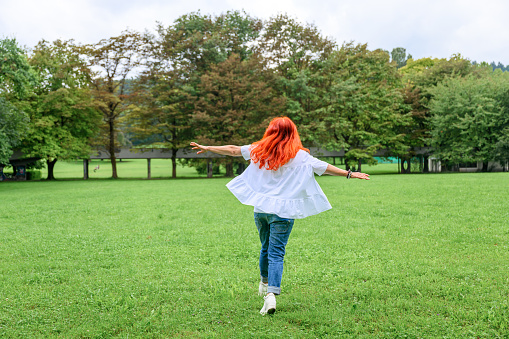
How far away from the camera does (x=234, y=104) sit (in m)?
38.4

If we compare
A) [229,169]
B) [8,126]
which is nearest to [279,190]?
[8,126]

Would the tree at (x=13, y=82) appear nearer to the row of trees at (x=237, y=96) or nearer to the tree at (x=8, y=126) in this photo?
the tree at (x=8, y=126)

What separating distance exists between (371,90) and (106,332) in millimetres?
43638

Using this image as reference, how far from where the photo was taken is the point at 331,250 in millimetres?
7824

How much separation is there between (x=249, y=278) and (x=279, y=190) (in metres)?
1.95

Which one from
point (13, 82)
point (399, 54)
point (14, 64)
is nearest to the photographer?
point (14, 64)

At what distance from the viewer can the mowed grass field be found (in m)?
4.38

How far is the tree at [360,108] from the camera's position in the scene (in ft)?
135

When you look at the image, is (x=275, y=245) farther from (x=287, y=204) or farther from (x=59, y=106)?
(x=59, y=106)

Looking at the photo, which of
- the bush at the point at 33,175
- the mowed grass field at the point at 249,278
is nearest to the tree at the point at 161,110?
the bush at the point at 33,175

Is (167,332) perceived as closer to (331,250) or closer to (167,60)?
(331,250)

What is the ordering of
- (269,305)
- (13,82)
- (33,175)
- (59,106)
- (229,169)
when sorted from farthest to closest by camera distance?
(33,175) → (229,169) → (59,106) → (13,82) → (269,305)

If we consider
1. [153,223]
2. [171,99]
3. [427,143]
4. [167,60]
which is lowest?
A: [153,223]

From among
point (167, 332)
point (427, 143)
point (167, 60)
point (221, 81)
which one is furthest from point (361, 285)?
point (427, 143)
